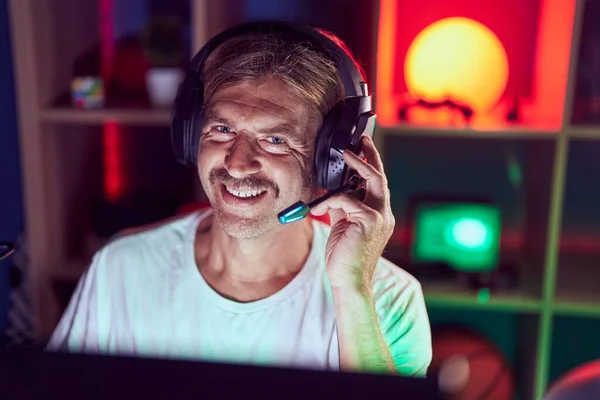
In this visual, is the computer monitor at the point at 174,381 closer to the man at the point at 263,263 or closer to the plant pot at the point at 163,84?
the man at the point at 263,263

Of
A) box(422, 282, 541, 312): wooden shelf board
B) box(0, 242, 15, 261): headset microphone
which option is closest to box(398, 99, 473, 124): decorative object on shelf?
box(422, 282, 541, 312): wooden shelf board

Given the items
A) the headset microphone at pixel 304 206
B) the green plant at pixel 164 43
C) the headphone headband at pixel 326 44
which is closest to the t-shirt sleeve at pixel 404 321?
the headset microphone at pixel 304 206

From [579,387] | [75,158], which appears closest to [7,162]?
[75,158]

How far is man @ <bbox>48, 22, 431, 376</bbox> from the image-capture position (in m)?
0.96

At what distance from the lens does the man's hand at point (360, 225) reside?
0.93 m

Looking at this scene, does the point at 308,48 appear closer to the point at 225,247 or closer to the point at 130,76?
the point at 225,247

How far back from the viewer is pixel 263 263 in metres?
1.11

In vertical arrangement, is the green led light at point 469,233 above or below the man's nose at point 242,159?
below

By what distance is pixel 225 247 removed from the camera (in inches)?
44.5

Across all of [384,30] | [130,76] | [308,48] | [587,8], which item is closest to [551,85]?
[587,8]

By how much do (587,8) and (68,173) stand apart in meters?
1.38

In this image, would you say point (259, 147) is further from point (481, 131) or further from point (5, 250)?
point (481, 131)

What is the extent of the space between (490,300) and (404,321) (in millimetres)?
703

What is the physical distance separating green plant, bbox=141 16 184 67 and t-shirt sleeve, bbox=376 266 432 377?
0.91m
